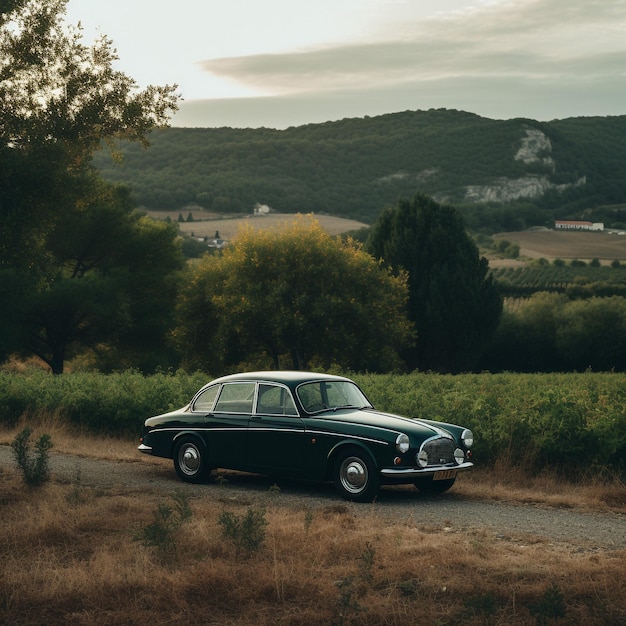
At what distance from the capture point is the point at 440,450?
11.6 meters

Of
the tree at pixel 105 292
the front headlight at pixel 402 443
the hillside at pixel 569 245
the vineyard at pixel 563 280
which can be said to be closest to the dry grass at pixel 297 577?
the front headlight at pixel 402 443

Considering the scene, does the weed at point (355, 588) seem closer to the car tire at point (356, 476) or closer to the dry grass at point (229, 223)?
the car tire at point (356, 476)

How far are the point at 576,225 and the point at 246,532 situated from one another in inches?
5808

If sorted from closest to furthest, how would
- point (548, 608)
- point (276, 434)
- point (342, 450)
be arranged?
point (548, 608), point (342, 450), point (276, 434)

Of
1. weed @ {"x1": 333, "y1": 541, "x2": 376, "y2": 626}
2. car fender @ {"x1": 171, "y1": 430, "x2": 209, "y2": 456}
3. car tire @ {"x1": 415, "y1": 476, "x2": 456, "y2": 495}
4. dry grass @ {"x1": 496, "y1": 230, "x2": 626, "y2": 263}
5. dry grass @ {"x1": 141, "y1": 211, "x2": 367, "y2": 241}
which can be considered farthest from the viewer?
dry grass @ {"x1": 496, "y1": 230, "x2": 626, "y2": 263}

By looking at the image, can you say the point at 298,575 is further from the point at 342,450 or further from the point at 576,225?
the point at 576,225

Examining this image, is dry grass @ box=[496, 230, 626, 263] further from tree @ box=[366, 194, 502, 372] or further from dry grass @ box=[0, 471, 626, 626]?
dry grass @ box=[0, 471, 626, 626]

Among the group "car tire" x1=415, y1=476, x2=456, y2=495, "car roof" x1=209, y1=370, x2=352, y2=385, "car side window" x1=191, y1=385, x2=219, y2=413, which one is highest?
"car roof" x1=209, y1=370, x2=352, y2=385

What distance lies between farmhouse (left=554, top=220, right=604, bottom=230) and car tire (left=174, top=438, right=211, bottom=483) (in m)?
141

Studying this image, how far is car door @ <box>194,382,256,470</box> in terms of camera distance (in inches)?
492

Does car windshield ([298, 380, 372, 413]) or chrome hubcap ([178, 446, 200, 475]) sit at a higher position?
car windshield ([298, 380, 372, 413])

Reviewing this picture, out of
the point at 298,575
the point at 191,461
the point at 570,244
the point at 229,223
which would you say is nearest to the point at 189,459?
the point at 191,461

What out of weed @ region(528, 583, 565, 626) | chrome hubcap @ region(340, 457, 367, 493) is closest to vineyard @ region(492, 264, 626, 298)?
chrome hubcap @ region(340, 457, 367, 493)

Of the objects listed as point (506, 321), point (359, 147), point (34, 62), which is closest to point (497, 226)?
point (359, 147)
